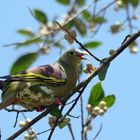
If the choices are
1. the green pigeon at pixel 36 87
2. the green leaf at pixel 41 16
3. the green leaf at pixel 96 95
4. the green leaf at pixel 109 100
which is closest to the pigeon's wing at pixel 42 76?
the green pigeon at pixel 36 87

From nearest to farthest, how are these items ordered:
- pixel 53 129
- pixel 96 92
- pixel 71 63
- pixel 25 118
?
pixel 53 129, pixel 25 118, pixel 96 92, pixel 71 63

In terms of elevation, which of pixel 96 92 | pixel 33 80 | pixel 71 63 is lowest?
pixel 96 92

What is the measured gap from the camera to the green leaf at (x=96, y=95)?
381 cm

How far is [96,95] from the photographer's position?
3898 mm

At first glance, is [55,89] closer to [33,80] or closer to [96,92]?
[33,80]

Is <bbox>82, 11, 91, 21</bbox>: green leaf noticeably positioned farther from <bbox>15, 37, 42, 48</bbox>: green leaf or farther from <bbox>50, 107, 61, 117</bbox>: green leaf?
<bbox>50, 107, 61, 117</bbox>: green leaf

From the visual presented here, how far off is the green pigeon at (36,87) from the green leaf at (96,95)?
320 millimetres

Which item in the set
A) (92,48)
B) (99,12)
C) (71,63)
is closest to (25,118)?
(92,48)

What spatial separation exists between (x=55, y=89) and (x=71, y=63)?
28.2 inches

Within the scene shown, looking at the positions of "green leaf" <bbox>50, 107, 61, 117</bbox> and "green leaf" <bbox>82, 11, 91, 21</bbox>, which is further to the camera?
"green leaf" <bbox>82, 11, 91, 21</bbox>

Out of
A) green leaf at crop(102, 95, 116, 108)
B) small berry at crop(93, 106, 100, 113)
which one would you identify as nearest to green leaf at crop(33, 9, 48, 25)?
green leaf at crop(102, 95, 116, 108)

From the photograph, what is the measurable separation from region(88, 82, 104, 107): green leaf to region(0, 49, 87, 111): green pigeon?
1.05 feet

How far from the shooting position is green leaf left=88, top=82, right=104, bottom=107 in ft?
12.5

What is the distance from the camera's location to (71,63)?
5293 millimetres
